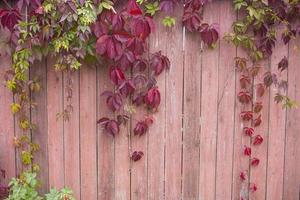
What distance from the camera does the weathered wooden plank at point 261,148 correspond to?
346 cm

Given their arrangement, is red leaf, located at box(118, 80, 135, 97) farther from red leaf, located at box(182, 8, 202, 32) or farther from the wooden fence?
red leaf, located at box(182, 8, 202, 32)

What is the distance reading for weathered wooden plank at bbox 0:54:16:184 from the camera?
3.27 m

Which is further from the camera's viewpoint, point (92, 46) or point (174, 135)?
point (174, 135)

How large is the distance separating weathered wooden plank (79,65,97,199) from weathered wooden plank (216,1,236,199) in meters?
0.93

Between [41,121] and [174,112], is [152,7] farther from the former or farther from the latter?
[41,121]

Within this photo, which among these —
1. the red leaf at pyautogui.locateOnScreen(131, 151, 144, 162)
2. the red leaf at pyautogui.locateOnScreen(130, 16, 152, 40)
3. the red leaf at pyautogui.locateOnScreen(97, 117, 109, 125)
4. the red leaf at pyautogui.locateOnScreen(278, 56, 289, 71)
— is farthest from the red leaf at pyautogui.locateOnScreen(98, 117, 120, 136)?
the red leaf at pyautogui.locateOnScreen(278, 56, 289, 71)

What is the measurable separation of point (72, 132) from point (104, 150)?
267 millimetres

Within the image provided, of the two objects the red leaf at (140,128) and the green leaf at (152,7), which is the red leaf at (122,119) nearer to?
the red leaf at (140,128)

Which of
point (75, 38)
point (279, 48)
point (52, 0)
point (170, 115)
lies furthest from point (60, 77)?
point (279, 48)

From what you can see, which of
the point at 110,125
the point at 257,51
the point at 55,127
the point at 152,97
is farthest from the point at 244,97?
the point at 55,127

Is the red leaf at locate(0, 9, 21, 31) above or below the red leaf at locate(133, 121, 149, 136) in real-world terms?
above

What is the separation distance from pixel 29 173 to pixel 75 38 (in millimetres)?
1006

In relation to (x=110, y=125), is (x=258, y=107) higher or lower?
higher

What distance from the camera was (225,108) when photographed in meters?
3.46
